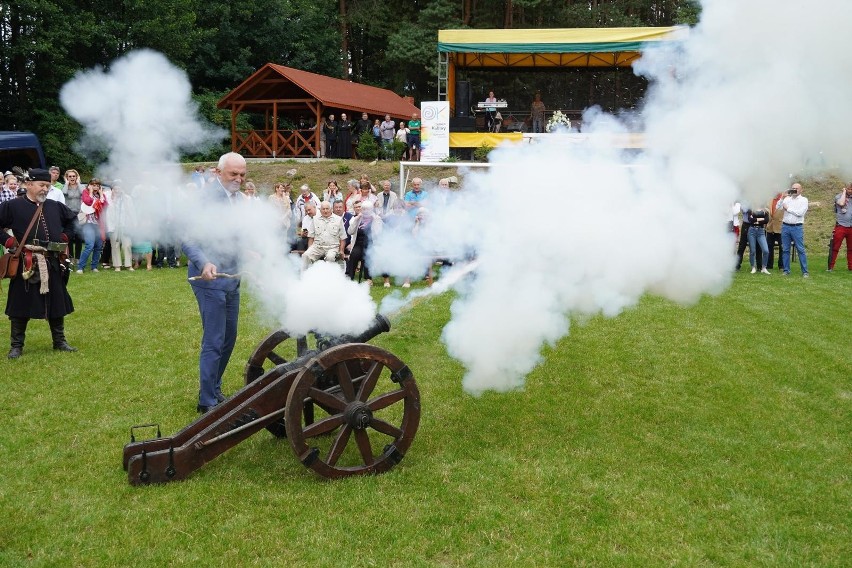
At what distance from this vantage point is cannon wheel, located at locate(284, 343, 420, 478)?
4.43 meters

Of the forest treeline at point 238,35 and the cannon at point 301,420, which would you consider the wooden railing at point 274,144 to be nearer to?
the forest treeline at point 238,35

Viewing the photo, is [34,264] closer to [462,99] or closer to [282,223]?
[282,223]

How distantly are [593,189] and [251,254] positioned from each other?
109 inches

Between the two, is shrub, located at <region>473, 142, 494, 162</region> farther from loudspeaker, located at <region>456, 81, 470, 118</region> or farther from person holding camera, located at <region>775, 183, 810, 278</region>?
person holding camera, located at <region>775, 183, 810, 278</region>

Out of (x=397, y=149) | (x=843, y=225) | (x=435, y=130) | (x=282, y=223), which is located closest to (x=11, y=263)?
(x=282, y=223)

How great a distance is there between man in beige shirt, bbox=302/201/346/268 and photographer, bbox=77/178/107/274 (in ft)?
16.6

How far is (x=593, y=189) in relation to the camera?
5.17m

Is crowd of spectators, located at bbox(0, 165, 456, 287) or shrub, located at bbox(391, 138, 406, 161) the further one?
shrub, located at bbox(391, 138, 406, 161)

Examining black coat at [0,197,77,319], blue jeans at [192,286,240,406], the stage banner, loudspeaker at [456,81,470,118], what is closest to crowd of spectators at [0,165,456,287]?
black coat at [0,197,77,319]

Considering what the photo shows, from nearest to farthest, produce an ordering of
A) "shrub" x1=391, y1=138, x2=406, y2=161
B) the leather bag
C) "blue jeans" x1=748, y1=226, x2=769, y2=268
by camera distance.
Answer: the leather bag, "blue jeans" x1=748, y1=226, x2=769, y2=268, "shrub" x1=391, y1=138, x2=406, y2=161

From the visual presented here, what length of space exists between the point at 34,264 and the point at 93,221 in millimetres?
6321

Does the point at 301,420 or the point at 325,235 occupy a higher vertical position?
the point at 325,235

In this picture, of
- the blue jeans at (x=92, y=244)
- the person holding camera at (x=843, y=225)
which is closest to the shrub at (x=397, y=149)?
the blue jeans at (x=92, y=244)

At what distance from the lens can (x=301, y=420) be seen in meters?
4.51
